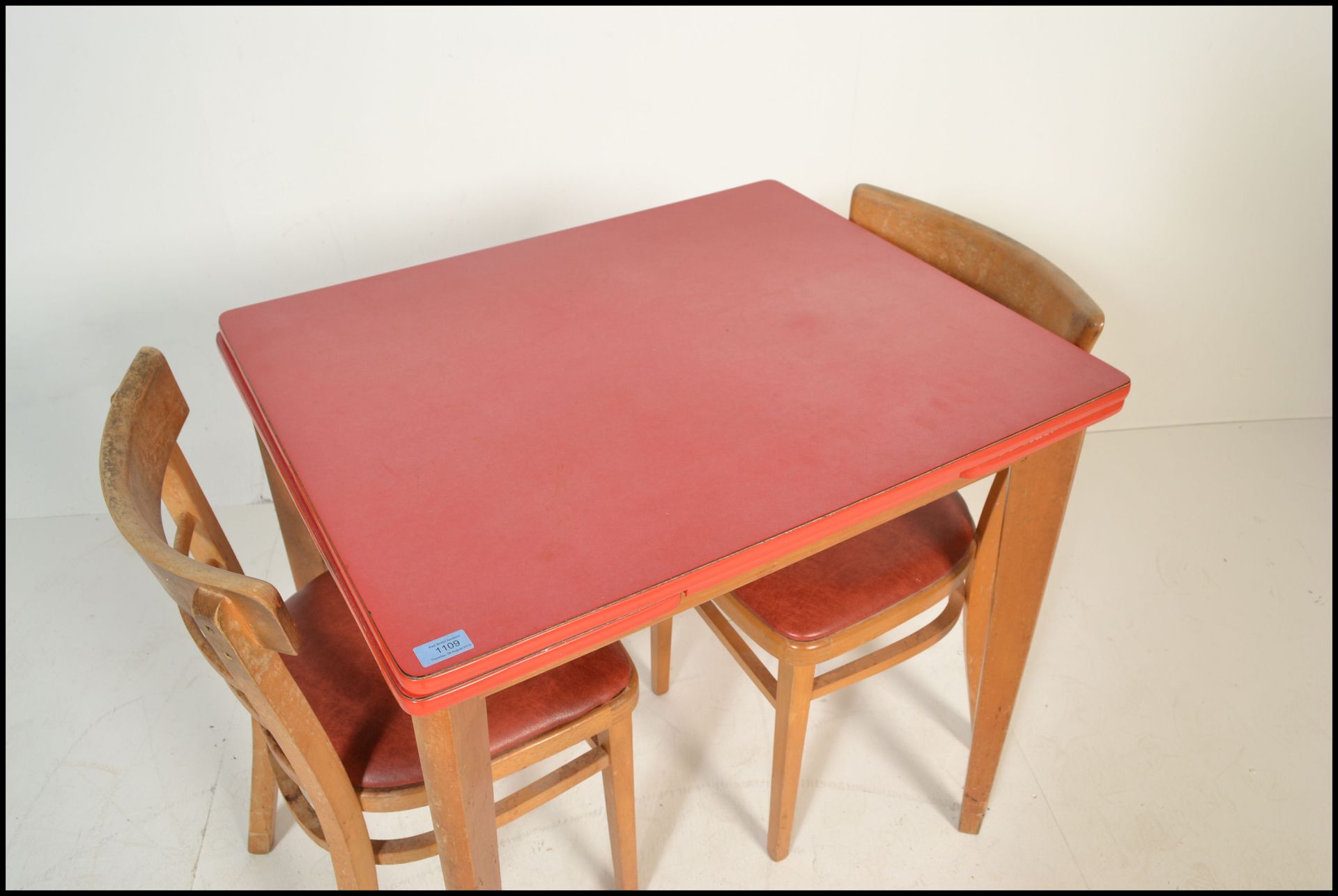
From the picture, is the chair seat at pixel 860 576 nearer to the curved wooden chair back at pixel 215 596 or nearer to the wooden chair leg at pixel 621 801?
the wooden chair leg at pixel 621 801

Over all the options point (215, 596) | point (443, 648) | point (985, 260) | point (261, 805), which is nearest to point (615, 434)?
point (443, 648)

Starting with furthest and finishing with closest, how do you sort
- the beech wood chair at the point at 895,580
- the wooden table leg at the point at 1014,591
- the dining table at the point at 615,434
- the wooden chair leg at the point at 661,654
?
the wooden chair leg at the point at 661,654 → the beech wood chair at the point at 895,580 → the wooden table leg at the point at 1014,591 → the dining table at the point at 615,434

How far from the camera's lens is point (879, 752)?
1.98 metres

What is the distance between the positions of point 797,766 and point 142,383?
114 cm

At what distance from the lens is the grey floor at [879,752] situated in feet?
5.84

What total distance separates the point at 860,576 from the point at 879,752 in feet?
1.88

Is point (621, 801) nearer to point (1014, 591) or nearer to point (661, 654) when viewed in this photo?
point (661, 654)

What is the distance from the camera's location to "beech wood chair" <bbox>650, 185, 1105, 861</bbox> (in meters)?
1.53

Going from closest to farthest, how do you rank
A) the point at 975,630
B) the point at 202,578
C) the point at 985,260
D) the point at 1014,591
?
the point at 202,578, the point at 1014,591, the point at 985,260, the point at 975,630

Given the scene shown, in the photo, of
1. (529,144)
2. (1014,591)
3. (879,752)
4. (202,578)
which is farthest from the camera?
(529,144)

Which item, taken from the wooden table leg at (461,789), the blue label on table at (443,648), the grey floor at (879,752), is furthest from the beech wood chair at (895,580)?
the blue label on table at (443,648)

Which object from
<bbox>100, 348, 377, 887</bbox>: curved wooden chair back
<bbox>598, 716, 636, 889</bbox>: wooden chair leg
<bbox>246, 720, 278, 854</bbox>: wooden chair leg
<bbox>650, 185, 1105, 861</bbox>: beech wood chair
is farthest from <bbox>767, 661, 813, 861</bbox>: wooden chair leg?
Answer: <bbox>246, 720, 278, 854</bbox>: wooden chair leg

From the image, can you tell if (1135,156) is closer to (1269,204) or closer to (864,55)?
(1269,204)

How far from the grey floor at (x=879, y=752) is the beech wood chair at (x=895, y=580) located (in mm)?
235
